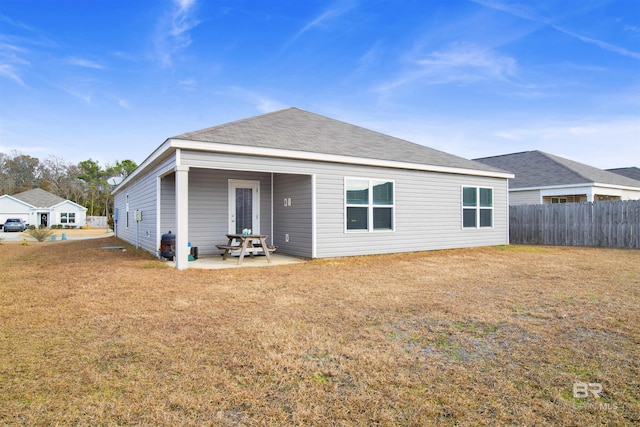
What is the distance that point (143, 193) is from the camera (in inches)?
500

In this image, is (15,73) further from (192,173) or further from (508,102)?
(508,102)

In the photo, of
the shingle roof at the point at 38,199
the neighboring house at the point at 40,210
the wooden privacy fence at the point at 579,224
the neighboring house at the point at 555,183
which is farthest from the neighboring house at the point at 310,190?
the shingle roof at the point at 38,199

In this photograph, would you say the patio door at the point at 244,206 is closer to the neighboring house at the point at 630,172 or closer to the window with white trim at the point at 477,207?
the window with white trim at the point at 477,207

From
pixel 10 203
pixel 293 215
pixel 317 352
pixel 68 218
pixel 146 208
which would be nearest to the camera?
pixel 317 352

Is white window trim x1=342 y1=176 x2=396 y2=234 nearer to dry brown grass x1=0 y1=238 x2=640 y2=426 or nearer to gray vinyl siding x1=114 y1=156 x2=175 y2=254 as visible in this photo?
dry brown grass x1=0 y1=238 x2=640 y2=426

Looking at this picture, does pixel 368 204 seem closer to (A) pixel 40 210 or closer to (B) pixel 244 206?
(B) pixel 244 206

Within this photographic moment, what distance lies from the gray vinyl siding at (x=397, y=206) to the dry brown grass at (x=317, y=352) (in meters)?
3.04

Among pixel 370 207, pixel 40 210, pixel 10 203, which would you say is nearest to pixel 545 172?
pixel 370 207

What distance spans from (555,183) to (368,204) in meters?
11.8

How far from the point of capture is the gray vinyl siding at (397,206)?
890 cm

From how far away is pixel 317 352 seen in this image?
3.26 metres

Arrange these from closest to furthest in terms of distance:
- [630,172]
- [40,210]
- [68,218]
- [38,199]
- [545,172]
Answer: [545,172] → [630,172] → [40,210] → [38,199] → [68,218]

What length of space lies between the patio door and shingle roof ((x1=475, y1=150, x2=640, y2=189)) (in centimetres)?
1378

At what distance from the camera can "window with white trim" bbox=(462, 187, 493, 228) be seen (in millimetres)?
12555
